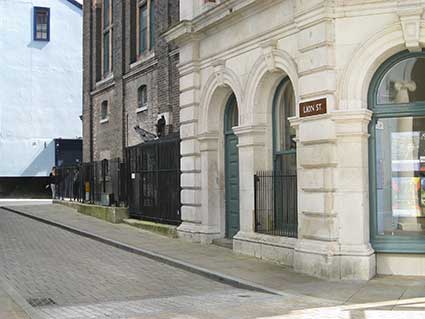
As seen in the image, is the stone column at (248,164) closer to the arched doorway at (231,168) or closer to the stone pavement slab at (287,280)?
the stone pavement slab at (287,280)

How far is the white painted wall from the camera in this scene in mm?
36562

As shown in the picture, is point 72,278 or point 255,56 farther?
point 255,56

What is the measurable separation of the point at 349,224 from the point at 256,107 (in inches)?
142

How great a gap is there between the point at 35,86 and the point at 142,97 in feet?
54.1

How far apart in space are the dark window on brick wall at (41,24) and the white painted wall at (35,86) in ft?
0.79

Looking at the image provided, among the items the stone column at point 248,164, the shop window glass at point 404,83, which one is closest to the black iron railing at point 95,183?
the stone column at point 248,164

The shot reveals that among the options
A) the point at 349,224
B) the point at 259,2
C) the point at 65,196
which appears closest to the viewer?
the point at 349,224

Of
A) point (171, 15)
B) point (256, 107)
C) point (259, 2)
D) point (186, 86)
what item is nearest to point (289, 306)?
point (256, 107)

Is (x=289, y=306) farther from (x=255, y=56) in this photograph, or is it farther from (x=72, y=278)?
(x=255, y=56)

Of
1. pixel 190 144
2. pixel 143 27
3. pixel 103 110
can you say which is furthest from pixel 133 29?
pixel 190 144

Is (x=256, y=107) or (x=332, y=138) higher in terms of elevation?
(x=256, y=107)

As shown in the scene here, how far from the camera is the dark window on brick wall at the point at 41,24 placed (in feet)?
123

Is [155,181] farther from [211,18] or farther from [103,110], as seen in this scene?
[103,110]

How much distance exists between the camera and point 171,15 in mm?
20047
